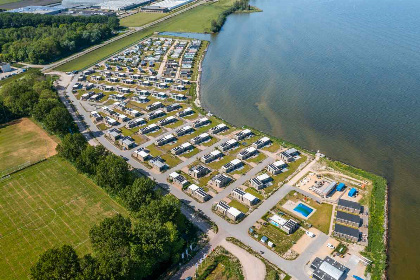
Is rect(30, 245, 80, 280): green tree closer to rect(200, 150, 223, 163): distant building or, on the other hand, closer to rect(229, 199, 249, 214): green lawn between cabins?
rect(229, 199, 249, 214): green lawn between cabins

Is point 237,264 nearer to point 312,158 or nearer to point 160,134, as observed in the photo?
point 312,158

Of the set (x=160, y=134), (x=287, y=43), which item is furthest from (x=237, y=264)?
(x=287, y=43)

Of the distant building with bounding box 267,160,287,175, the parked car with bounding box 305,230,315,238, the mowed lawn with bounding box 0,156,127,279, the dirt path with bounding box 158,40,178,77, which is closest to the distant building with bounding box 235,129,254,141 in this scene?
the distant building with bounding box 267,160,287,175

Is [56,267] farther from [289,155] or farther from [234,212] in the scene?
[289,155]

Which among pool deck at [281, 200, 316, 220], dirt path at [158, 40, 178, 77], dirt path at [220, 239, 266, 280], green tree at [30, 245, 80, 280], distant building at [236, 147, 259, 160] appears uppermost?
green tree at [30, 245, 80, 280]

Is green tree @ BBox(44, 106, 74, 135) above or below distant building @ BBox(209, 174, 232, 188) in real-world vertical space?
above

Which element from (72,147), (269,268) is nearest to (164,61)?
(72,147)

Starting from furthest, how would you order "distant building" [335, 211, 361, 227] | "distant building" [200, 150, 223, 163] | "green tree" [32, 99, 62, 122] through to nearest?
1. "green tree" [32, 99, 62, 122]
2. "distant building" [200, 150, 223, 163]
3. "distant building" [335, 211, 361, 227]
